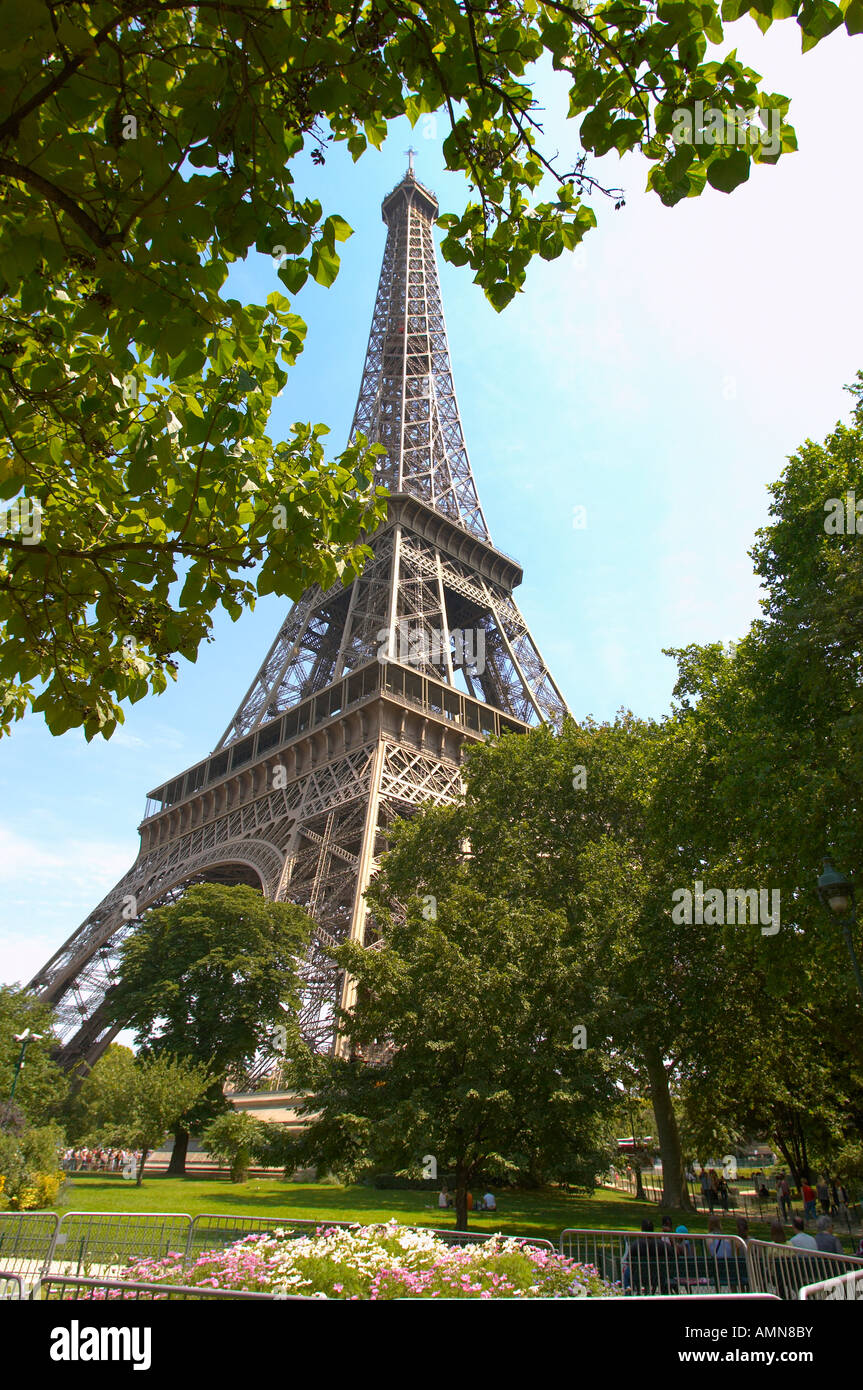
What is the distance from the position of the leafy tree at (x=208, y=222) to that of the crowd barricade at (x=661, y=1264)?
31.4 feet

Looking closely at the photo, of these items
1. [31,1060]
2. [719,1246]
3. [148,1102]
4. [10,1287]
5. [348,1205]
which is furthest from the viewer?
[31,1060]

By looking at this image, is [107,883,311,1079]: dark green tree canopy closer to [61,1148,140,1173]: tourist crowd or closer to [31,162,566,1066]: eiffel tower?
[31,162,566,1066]: eiffel tower

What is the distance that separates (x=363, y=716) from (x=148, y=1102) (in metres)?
17.3

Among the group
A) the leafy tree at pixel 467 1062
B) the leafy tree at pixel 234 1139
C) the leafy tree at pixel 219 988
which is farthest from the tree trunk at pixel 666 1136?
the leafy tree at pixel 219 988

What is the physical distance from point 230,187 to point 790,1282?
13.0 m

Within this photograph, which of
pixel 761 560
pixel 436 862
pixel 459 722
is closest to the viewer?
pixel 761 560

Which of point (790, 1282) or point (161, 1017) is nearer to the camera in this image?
point (790, 1282)

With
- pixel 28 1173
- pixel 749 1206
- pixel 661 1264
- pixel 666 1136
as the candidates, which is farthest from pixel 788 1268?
pixel 749 1206

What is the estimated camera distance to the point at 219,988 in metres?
Answer: 33.5

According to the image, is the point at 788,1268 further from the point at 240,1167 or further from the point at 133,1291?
the point at 240,1167

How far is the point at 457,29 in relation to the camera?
14.1 feet

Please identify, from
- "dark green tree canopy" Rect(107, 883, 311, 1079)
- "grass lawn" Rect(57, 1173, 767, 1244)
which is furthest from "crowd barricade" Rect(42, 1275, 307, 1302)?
"dark green tree canopy" Rect(107, 883, 311, 1079)
